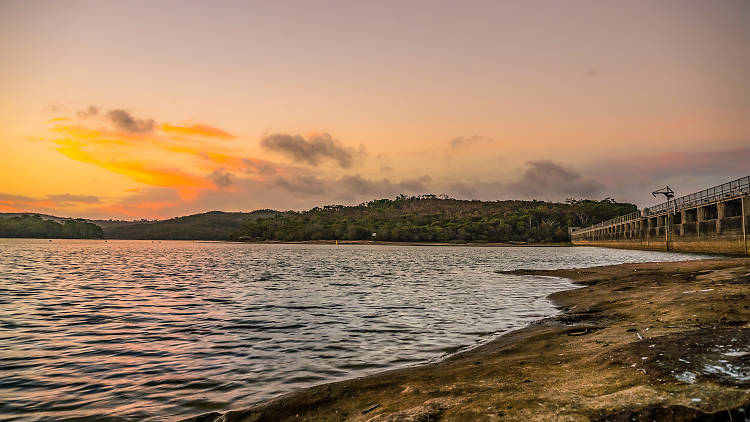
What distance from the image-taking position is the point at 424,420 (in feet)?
17.5

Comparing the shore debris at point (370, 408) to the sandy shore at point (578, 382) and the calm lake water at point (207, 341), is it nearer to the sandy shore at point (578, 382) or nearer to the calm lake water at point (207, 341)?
the sandy shore at point (578, 382)

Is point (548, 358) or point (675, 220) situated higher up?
point (675, 220)

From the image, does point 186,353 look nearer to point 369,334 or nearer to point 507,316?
point 369,334

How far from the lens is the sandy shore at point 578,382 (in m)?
4.86

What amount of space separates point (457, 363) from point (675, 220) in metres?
83.5

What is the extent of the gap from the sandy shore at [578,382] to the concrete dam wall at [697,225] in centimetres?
4899

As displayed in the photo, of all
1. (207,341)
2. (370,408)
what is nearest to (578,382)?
(370,408)

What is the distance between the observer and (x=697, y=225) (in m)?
64.8

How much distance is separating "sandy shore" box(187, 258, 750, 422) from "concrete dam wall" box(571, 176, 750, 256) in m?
49.0

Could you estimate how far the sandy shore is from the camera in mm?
4863

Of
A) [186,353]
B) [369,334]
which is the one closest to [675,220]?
[369,334]

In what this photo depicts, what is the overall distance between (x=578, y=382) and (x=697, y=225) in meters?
73.0

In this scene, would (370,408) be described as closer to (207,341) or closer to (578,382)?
(578,382)

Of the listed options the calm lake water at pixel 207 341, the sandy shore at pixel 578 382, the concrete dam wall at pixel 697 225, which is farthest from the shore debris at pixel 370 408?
the concrete dam wall at pixel 697 225
